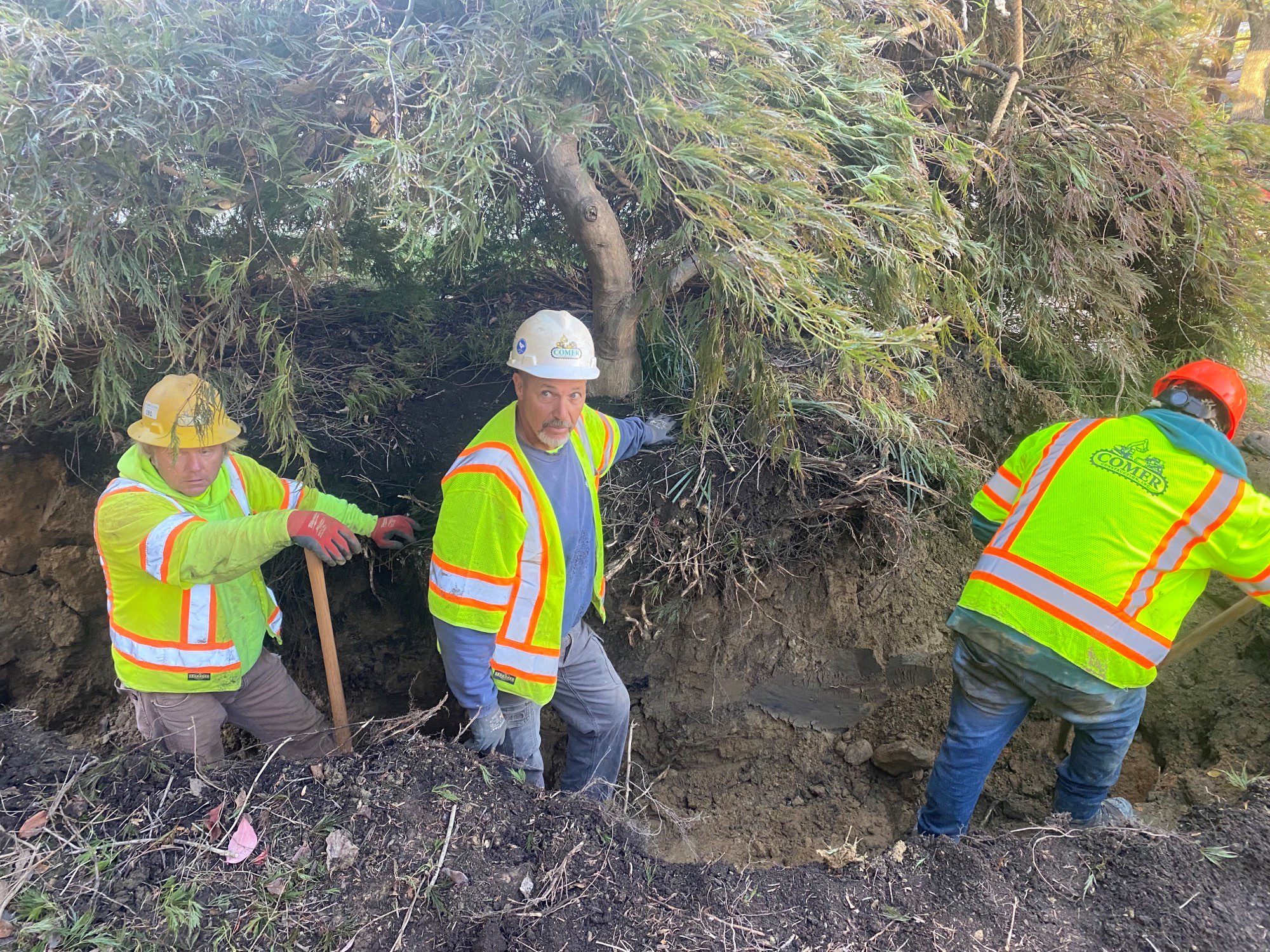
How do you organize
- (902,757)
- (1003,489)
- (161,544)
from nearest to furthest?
(161,544), (1003,489), (902,757)

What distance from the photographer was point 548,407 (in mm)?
2760

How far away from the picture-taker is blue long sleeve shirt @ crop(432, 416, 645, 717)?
8.98 feet

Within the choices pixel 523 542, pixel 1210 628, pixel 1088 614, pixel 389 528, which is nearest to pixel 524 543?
pixel 523 542

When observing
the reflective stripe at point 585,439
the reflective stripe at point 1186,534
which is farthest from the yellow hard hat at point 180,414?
the reflective stripe at point 1186,534

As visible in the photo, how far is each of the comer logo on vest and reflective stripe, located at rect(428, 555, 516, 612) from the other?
2175mm

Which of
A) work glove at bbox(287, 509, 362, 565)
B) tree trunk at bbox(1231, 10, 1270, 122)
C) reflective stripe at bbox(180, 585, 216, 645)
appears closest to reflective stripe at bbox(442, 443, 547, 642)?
work glove at bbox(287, 509, 362, 565)

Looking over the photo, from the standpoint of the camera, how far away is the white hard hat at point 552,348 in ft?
8.96

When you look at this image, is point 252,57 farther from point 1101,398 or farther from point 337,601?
point 1101,398

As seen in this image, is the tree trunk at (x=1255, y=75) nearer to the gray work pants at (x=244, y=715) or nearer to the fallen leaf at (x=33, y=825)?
the gray work pants at (x=244, y=715)

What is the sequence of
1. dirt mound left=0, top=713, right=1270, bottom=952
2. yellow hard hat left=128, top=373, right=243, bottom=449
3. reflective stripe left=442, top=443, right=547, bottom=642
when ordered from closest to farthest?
dirt mound left=0, top=713, right=1270, bottom=952
reflective stripe left=442, top=443, right=547, bottom=642
yellow hard hat left=128, top=373, right=243, bottom=449

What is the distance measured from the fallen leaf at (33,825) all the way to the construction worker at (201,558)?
0.37m

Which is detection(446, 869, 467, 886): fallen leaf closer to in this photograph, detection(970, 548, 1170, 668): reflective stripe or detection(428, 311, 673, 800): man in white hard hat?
detection(428, 311, 673, 800): man in white hard hat

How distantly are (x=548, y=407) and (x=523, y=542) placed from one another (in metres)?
0.49

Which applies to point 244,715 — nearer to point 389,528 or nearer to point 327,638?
point 327,638
